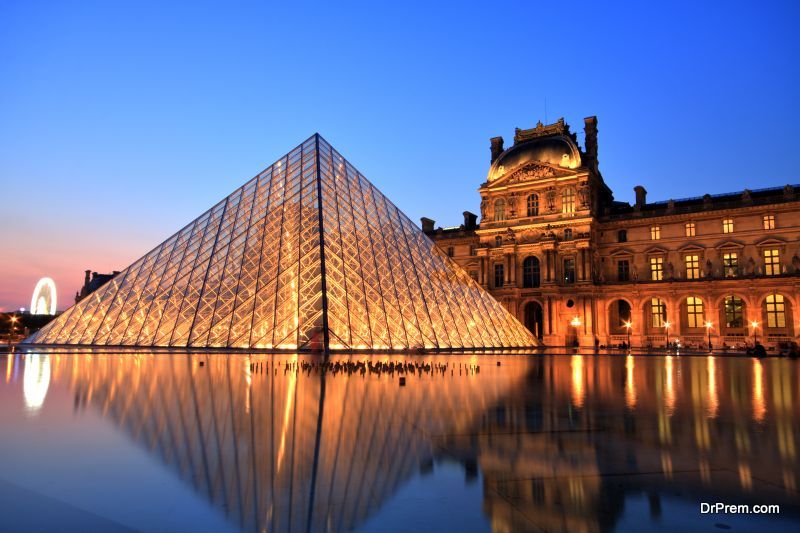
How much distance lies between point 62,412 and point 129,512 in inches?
194

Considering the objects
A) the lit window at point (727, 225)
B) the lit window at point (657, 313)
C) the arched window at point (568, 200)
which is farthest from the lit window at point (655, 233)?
the arched window at point (568, 200)

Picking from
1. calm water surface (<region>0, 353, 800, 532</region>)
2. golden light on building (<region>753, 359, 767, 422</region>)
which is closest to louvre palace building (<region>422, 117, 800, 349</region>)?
golden light on building (<region>753, 359, 767, 422</region>)

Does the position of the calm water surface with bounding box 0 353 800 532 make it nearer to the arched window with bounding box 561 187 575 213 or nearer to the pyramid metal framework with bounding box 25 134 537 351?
the pyramid metal framework with bounding box 25 134 537 351

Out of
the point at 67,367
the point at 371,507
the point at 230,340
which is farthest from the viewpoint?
the point at 230,340

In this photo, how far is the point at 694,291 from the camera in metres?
40.3

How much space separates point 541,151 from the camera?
46688 millimetres

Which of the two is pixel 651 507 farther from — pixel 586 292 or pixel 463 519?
pixel 586 292

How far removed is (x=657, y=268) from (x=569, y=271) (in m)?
6.64

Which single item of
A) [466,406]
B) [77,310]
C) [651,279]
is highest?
[651,279]

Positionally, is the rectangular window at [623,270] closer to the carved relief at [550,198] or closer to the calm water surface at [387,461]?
the carved relief at [550,198]

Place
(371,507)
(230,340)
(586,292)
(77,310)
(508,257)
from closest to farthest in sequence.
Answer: (371,507) → (230,340) → (77,310) → (586,292) → (508,257)

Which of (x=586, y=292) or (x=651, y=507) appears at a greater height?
(x=586, y=292)

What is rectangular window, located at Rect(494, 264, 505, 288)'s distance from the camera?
47719 mm

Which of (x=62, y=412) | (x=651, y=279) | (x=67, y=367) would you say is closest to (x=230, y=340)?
(x=67, y=367)
